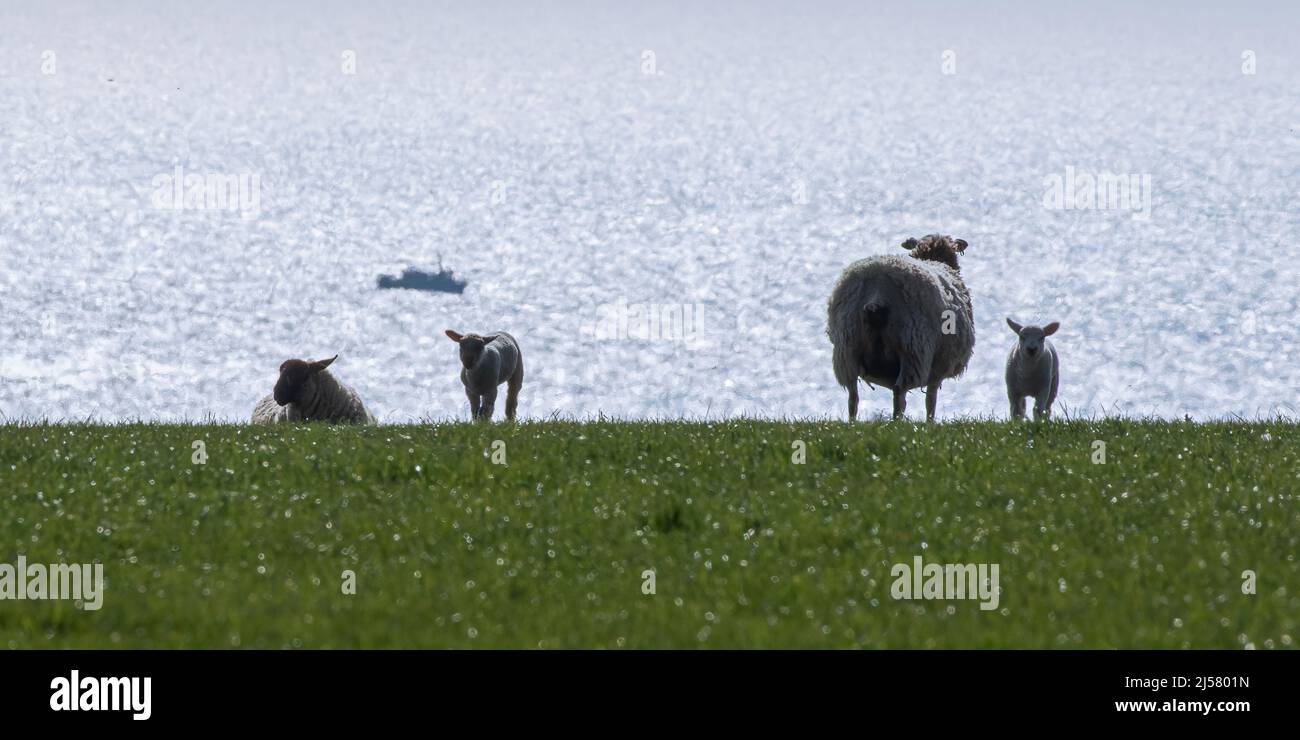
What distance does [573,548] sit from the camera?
340 inches

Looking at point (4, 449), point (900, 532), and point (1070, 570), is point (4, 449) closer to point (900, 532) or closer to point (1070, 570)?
point (900, 532)

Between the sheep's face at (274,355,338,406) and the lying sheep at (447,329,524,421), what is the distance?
174 centimetres

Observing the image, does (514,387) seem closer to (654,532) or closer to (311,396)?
(311,396)

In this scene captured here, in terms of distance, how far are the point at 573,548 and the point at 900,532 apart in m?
1.95

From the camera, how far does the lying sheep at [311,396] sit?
18.5 metres

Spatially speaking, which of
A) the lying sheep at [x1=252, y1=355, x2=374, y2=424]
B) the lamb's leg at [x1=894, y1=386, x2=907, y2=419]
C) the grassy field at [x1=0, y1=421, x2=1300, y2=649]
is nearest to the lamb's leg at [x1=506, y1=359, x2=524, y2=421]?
the lying sheep at [x1=252, y1=355, x2=374, y2=424]

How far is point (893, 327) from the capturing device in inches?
647

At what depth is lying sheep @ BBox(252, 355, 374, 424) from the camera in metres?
18.5

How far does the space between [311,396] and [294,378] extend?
324 mm

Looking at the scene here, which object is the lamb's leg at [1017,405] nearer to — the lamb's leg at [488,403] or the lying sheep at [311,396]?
the lamb's leg at [488,403]
